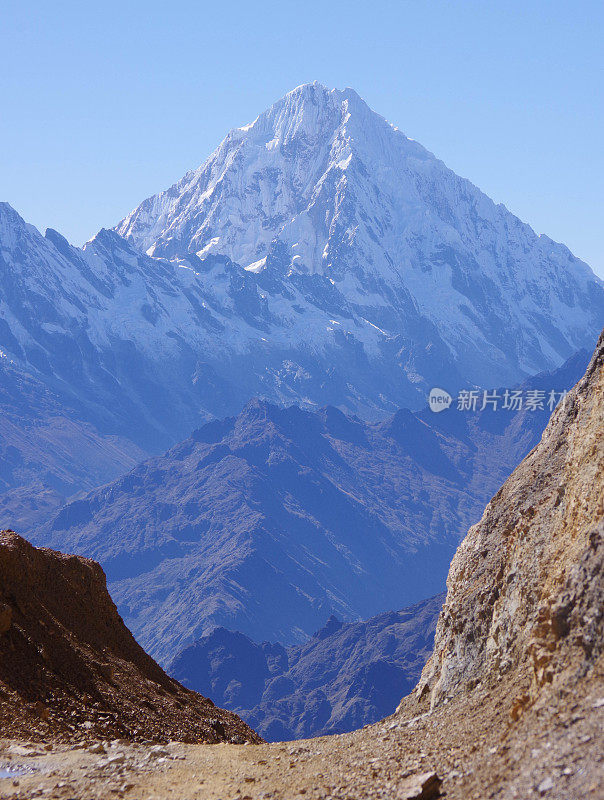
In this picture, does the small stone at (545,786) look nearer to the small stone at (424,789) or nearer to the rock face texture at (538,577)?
the rock face texture at (538,577)

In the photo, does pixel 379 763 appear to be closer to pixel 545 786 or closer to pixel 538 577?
pixel 538 577

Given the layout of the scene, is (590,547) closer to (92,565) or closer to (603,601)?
(603,601)

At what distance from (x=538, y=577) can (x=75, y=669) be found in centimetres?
1496

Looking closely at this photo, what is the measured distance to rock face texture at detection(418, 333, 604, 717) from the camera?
1531 cm

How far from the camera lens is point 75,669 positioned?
29891 millimetres

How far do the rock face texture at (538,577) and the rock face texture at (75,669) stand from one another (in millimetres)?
8517

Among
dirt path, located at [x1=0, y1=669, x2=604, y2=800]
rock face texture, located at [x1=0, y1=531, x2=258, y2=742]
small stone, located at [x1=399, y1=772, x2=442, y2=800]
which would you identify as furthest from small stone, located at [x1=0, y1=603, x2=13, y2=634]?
small stone, located at [x1=399, y1=772, x2=442, y2=800]

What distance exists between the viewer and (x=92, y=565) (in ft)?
127

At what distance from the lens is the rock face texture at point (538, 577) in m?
15.3

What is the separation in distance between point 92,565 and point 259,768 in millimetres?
19216

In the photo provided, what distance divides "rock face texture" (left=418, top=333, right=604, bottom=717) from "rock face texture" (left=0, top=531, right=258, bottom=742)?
8.52 meters

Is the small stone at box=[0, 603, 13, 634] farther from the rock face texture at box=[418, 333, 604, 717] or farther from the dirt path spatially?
the rock face texture at box=[418, 333, 604, 717]

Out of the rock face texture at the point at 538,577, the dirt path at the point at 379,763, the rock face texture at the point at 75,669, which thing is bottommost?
the rock face texture at the point at 75,669

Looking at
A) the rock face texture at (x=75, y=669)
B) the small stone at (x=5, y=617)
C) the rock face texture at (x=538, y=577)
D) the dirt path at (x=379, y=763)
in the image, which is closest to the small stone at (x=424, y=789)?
the dirt path at (x=379, y=763)
